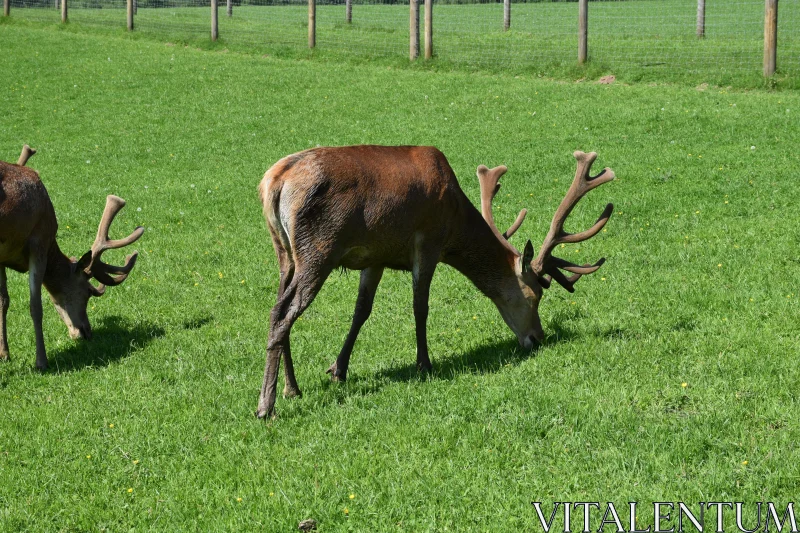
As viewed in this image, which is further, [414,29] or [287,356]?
[414,29]

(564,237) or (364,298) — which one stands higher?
(564,237)

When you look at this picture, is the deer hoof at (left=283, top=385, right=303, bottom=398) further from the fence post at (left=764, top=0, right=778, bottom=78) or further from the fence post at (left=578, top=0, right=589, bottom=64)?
the fence post at (left=578, top=0, right=589, bottom=64)

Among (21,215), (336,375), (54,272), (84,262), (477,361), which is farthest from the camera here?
(84,262)

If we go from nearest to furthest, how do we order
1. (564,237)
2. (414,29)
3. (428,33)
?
(564,237), (428,33), (414,29)

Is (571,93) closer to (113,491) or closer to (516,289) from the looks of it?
(516,289)

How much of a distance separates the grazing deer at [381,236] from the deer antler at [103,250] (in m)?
3.07

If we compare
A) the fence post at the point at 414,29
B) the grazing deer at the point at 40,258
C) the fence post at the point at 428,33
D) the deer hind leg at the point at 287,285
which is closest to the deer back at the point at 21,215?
the grazing deer at the point at 40,258

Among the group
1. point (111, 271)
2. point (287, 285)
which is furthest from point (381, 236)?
point (111, 271)

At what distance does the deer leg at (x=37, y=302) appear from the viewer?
8.38m

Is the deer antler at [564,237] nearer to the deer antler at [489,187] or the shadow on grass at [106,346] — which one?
the deer antler at [489,187]

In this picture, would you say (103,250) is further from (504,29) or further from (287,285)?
(504,29)

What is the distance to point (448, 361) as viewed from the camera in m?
7.87

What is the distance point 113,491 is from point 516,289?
395 centimetres

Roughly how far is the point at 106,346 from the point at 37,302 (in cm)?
75
